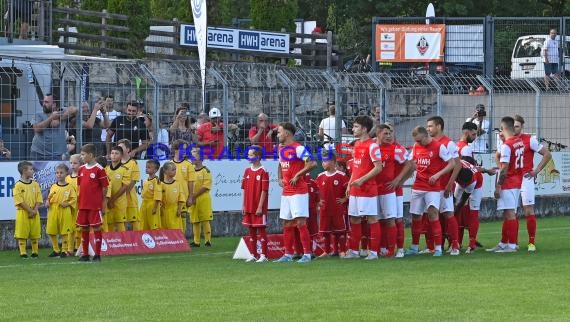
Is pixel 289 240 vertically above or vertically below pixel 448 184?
below

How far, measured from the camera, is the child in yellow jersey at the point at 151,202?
902 inches

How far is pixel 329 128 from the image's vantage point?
Result: 26.4 m

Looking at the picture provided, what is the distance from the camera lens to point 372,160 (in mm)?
19156

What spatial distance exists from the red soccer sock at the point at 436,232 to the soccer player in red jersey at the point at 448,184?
289 mm

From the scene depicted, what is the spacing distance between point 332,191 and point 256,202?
49.3 inches

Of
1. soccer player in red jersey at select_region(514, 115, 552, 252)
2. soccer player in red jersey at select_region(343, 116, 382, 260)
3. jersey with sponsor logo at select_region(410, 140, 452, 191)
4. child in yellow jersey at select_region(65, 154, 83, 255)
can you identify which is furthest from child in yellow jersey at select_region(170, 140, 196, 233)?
soccer player in red jersey at select_region(514, 115, 552, 252)

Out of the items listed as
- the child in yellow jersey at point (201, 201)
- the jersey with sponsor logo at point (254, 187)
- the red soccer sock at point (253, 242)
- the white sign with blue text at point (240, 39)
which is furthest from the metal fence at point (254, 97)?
the white sign with blue text at point (240, 39)

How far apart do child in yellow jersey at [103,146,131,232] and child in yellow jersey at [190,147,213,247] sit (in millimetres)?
1816

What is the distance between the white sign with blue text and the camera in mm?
38094

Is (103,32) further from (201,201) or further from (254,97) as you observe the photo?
(201,201)

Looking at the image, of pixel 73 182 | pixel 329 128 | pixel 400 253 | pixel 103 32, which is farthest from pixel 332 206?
pixel 103 32

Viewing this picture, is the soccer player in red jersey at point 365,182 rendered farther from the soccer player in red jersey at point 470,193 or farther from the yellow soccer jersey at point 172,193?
the yellow soccer jersey at point 172,193

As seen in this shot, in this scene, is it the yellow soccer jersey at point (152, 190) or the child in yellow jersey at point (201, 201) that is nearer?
the yellow soccer jersey at point (152, 190)

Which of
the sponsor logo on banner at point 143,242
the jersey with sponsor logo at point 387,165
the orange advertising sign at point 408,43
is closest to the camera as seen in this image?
the jersey with sponsor logo at point 387,165
